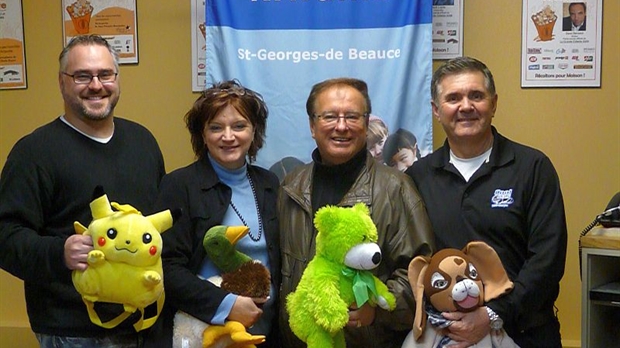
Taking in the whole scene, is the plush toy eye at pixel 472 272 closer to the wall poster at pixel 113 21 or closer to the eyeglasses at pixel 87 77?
the eyeglasses at pixel 87 77

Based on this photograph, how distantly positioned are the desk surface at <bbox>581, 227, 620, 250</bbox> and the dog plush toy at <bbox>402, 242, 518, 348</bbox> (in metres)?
0.39

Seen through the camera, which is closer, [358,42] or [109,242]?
[109,242]

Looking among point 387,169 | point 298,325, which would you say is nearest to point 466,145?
point 387,169

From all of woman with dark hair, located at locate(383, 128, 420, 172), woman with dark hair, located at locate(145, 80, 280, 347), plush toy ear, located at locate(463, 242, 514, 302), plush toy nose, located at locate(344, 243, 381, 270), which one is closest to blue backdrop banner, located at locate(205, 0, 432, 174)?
woman with dark hair, located at locate(383, 128, 420, 172)

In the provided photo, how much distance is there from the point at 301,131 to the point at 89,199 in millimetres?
987

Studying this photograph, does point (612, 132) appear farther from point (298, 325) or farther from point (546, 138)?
point (298, 325)

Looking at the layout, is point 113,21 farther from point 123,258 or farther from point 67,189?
Result: point 123,258

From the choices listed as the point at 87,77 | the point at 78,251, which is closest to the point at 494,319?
the point at 78,251

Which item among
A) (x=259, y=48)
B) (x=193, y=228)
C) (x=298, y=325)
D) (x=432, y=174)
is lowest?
(x=298, y=325)

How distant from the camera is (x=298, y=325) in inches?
66.9

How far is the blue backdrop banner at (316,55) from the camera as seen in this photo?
2559mm

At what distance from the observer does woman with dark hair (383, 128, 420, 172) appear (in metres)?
2.57

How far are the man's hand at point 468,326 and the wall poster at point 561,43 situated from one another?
1287 millimetres

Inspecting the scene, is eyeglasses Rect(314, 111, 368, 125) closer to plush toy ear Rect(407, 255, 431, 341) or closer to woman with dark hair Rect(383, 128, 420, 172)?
plush toy ear Rect(407, 255, 431, 341)
